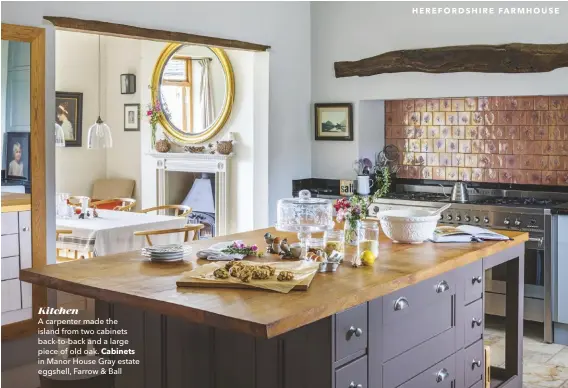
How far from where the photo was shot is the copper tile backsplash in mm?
6262

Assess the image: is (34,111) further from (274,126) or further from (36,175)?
(274,126)

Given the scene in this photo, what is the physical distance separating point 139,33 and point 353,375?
137 inches

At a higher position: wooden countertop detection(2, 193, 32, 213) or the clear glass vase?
wooden countertop detection(2, 193, 32, 213)

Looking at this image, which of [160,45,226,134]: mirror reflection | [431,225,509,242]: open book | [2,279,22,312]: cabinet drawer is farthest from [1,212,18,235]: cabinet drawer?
[160,45,226,134]: mirror reflection

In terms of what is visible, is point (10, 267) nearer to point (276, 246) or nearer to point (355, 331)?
point (276, 246)

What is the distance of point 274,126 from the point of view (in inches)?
277

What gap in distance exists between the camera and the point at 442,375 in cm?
378

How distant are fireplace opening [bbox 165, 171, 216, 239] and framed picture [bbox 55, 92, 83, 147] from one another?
1666 millimetres

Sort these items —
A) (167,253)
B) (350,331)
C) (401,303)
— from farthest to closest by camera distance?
(167,253)
(401,303)
(350,331)

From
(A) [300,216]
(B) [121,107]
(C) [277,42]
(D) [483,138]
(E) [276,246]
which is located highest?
(C) [277,42]

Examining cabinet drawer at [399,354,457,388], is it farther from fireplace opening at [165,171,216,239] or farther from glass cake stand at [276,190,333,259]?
fireplace opening at [165,171,216,239]

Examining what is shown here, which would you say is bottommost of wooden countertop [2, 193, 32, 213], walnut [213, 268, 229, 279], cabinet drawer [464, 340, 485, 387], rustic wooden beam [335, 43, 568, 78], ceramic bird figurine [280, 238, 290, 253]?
cabinet drawer [464, 340, 485, 387]

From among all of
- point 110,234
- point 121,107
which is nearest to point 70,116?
point 121,107

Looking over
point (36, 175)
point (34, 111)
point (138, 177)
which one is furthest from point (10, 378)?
point (138, 177)
